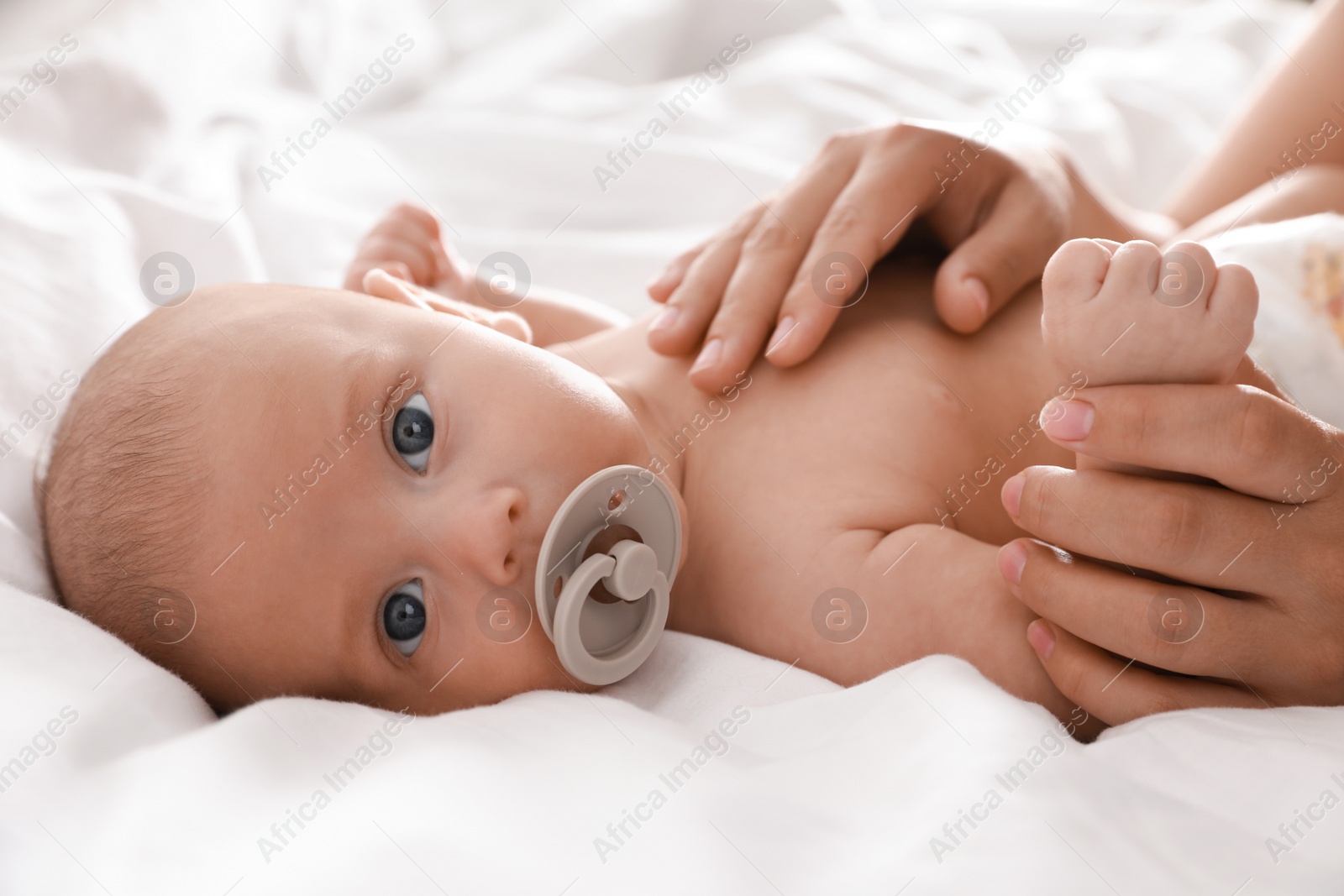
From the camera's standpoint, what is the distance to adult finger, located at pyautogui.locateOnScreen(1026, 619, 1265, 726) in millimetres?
791

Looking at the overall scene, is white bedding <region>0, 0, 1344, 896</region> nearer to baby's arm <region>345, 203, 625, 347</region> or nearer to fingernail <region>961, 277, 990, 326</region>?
baby's arm <region>345, 203, 625, 347</region>

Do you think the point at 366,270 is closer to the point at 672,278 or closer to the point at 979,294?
the point at 672,278

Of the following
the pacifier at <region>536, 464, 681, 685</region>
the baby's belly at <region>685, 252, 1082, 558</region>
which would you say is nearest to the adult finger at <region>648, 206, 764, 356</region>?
the baby's belly at <region>685, 252, 1082, 558</region>

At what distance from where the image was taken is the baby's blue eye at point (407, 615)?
3.16 feet

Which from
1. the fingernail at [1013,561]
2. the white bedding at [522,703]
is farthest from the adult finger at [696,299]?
the fingernail at [1013,561]

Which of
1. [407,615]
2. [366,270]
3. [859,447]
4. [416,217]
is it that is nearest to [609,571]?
[407,615]

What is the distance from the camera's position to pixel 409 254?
154 cm

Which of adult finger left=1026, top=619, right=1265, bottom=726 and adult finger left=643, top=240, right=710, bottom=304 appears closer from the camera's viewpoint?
adult finger left=1026, top=619, right=1265, bottom=726

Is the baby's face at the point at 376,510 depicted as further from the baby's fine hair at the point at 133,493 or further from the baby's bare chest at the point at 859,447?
the baby's bare chest at the point at 859,447

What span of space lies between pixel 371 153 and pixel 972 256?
52.3 inches

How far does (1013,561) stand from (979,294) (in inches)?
14.9

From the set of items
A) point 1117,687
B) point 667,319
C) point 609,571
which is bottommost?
point 1117,687

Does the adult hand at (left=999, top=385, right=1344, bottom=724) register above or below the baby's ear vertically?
below

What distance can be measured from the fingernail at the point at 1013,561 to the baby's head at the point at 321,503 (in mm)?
383
